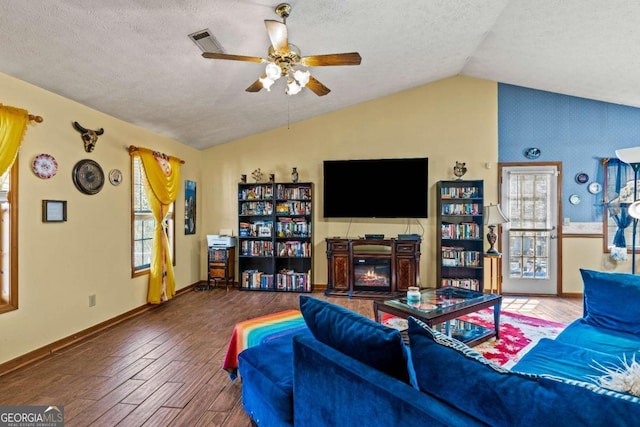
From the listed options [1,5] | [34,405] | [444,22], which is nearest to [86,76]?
[1,5]

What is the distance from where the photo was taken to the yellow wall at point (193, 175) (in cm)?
300

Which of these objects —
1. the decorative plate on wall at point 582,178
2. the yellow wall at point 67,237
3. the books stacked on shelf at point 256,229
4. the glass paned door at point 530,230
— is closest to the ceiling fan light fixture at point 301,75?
the yellow wall at point 67,237

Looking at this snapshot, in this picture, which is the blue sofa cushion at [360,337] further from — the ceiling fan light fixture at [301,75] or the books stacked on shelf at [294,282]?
the books stacked on shelf at [294,282]

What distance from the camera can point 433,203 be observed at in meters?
5.42

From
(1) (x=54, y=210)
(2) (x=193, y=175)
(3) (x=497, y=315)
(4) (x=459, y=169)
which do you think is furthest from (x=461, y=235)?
(1) (x=54, y=210)

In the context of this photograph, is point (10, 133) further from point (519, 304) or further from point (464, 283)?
point (519, 304)

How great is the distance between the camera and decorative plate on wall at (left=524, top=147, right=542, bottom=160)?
203 inches

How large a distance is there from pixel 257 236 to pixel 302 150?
169 centimetres

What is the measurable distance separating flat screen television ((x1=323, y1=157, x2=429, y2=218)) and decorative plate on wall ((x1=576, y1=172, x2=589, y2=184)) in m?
2.32

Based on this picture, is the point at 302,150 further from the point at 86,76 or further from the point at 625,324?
the point at 625,324

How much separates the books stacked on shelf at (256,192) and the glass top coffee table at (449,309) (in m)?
3.05

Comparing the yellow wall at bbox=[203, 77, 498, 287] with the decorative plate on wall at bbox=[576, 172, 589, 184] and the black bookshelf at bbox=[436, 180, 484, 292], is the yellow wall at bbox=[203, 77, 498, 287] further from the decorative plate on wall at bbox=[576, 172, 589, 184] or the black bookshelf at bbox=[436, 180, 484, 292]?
the decorative plate on wall at bbox=[576, 172, 589, 184]

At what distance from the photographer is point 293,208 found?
5.54 m

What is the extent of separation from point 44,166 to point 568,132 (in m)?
6.86
